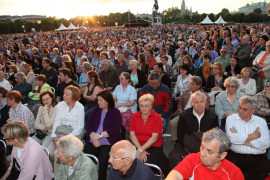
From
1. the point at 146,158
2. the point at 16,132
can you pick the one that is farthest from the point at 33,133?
the point at 146,158

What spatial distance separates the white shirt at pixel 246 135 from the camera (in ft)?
8.66

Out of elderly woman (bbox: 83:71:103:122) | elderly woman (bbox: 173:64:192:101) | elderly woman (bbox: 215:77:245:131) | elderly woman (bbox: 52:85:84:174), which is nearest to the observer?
elderly woman (bbox: 52:85:84:174)

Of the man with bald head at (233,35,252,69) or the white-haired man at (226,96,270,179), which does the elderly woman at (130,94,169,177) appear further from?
the man with bald head at (233,35,252,69)

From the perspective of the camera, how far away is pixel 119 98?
4465mm

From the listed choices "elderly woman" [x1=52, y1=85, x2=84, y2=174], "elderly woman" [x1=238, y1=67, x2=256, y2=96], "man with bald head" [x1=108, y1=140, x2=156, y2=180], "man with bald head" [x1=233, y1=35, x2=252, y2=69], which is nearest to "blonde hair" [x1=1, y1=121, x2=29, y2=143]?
"elderly woman" [x1=52, y1=85, x2=84, y2=174]

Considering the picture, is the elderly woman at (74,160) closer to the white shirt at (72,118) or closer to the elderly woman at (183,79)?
the white shirt at (72,118)

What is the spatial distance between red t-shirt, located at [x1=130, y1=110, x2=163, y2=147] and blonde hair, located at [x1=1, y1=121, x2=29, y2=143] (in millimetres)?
1658

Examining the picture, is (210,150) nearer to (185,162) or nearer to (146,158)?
(185,162)

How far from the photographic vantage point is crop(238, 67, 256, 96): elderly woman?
4.28m

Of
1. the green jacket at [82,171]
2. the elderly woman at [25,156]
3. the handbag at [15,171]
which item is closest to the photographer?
the green jacket at [82,171]

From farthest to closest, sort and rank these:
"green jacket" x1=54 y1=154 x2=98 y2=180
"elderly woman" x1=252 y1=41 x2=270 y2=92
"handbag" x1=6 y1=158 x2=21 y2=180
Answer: "elderly woman" x1=252 y1=41 x2=270 y2=92 < "handbag" x1=6 y1=158 x2=21 y2=180 < "green jacket" x1=54 y1=154 x2=98 y2=180

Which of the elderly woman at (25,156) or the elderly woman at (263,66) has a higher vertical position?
the elderly woman at (263,66)

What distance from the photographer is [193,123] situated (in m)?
2.98

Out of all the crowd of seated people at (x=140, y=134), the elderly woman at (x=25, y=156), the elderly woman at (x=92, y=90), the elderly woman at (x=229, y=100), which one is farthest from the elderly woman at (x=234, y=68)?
the elderly woman at (x=25, y=156)
